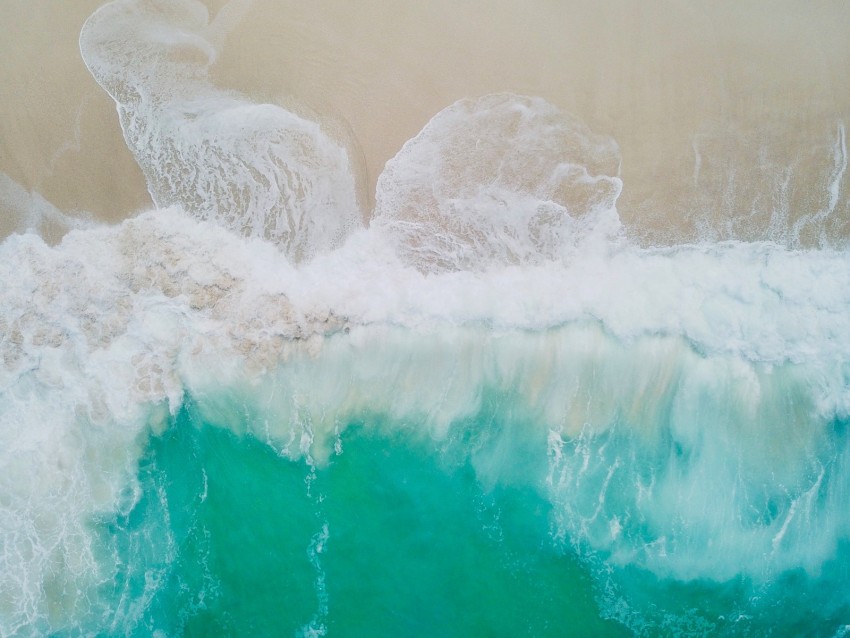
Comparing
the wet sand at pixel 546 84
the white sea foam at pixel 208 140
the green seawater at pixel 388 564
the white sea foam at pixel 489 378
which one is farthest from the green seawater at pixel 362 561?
the wet sand at pixel 546 84

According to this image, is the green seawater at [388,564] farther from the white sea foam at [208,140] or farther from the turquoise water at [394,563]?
the white sea foam at [208,140]

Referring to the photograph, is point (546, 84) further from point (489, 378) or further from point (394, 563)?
point (394, 563)

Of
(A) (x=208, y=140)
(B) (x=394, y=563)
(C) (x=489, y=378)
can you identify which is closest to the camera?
(B) (x=394, y=563)

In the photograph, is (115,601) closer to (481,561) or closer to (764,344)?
(481,561)

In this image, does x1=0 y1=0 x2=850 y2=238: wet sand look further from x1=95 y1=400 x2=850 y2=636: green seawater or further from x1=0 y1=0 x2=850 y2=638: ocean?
x1=95 y1=400 x2=850 y2=636: green seawater

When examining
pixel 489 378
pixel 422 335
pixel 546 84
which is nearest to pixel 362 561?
pixel 489 378

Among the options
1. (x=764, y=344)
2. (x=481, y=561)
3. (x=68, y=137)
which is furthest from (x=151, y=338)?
(x=764, y=344)
